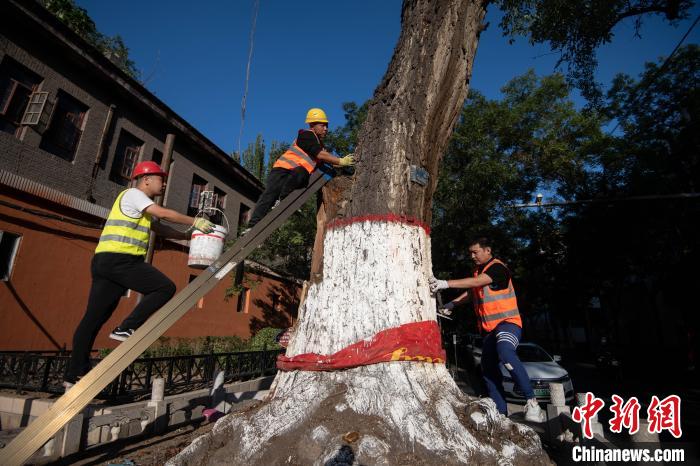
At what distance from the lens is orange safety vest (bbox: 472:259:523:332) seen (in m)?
3.72

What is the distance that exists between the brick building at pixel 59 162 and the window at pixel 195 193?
1045 millimetres

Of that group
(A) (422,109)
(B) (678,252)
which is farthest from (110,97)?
(B) (678,252)

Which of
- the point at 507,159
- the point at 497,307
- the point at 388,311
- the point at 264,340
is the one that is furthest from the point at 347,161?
the point at 507,159

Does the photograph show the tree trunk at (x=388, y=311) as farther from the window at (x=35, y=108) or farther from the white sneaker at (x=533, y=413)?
the window at (x=35, y=108)

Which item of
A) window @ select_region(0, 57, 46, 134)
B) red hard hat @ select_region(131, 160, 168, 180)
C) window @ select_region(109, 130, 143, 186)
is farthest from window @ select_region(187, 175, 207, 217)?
red hard hat @ select_region(131, 160, 168, 180)

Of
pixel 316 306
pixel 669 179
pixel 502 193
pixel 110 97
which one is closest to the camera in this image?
pixel 316 306

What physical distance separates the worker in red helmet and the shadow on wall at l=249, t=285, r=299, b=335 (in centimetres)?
1363

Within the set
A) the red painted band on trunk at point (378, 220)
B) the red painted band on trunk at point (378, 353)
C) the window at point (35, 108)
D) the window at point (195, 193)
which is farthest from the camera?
the window at point (195, 193)

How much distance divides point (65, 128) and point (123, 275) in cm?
955

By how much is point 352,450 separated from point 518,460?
0.87 m

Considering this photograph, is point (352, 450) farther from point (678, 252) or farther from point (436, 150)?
point (678, 252)

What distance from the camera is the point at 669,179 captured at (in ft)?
45.1

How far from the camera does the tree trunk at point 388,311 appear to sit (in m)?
1.95

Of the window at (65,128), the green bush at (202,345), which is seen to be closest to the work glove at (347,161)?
the green bush at (202,345)
